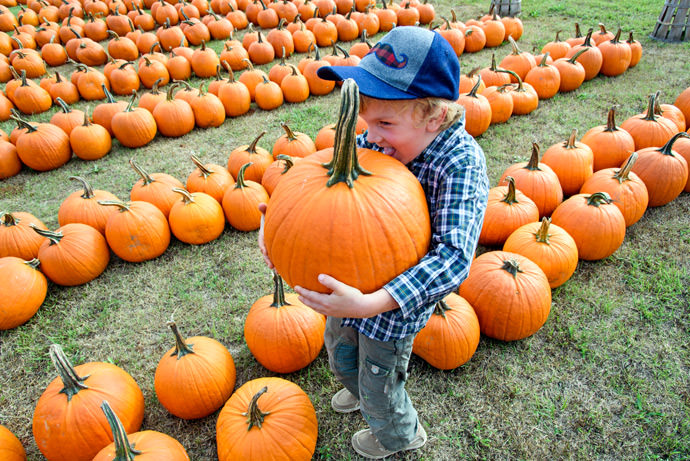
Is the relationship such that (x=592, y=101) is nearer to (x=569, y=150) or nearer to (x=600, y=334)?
(x=569, y=150)

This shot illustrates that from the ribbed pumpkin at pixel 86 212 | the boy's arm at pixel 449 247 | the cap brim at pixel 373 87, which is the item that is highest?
the cap brim at pixel 373 87

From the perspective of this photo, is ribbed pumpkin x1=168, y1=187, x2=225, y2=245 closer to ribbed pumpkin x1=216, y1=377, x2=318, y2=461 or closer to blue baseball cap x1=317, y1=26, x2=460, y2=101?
ribbed pumpkin x1=216, y1=377, x2=318, y2=461

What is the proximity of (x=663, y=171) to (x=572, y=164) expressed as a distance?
85cm

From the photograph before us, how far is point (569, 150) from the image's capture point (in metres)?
4.39

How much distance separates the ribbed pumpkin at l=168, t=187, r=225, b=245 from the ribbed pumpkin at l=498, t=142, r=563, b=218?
10.1 feet

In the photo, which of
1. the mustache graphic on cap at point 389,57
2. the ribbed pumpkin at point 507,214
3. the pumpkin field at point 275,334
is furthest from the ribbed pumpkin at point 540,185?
the mustache graphic on cap at point 389,57

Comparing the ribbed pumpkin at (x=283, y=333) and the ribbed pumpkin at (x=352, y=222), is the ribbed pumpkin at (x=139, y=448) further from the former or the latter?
the ribbed pumpkin at (x=352, y=222)

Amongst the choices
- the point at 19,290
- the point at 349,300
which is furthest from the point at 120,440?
the point at 19,290

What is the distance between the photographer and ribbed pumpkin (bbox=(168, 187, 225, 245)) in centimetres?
407

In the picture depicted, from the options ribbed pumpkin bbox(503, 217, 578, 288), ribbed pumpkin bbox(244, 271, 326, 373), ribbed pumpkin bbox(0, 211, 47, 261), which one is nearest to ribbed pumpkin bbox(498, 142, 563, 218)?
ribbed pumpkin bbox(503, 217, 578, 288)

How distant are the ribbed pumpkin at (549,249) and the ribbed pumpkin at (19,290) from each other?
4.25 metres

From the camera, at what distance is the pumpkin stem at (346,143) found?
132 cm

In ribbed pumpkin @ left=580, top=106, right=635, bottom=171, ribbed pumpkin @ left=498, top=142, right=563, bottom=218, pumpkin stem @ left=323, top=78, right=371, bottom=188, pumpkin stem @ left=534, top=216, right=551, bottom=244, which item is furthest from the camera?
ribbed pumpkin @ left=580, top=106, right=635, bottom=171

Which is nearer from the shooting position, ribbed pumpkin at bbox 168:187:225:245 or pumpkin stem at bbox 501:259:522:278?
pumpkin stem at bbox 501:259:522:278
